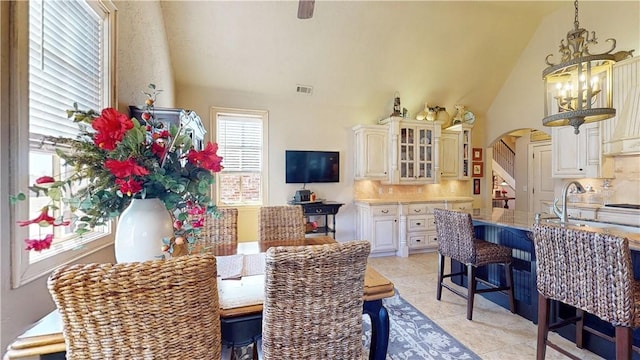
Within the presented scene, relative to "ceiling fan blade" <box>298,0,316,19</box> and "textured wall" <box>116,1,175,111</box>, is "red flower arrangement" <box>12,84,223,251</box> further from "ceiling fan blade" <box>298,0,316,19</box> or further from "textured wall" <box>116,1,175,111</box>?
"ceiling fan blade" <box>298,0,316,19</box>

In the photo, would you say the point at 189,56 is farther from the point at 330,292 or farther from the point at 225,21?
the point at 330,292

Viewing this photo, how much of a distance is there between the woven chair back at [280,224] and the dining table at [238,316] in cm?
68

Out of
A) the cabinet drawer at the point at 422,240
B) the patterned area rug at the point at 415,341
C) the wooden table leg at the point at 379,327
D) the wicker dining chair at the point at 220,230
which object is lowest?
the patterned area rug at the point at 415,341

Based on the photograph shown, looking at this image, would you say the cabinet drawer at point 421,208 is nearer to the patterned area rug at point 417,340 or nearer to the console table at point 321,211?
the console table at point 321,211

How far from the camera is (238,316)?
1185 millimetres

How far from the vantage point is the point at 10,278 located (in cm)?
114

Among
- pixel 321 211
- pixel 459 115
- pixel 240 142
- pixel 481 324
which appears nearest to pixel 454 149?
pixel 459 115

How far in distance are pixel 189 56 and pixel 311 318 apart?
4.12 metres

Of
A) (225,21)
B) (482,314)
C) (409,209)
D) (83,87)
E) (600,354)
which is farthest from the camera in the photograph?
(409,209)

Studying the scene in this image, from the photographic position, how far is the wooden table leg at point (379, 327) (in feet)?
4.76

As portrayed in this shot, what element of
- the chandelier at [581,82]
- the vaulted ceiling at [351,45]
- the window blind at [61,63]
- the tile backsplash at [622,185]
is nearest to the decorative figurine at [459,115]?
the vaulted ceiling at [351,45]

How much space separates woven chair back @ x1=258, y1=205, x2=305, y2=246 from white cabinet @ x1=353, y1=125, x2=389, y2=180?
2599mm

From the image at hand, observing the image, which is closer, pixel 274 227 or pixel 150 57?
pixel 274 227

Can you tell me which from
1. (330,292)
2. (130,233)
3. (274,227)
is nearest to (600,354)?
(330,292)
